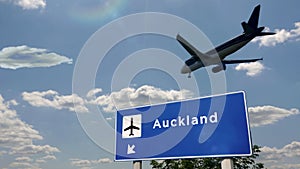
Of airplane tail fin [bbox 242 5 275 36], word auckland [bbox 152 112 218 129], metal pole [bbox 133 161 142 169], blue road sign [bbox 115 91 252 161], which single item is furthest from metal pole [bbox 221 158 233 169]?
airplane tail fin [bbox 242 5 275 36]

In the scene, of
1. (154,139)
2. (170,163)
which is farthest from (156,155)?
(170,163)

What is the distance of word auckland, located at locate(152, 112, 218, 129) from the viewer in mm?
5717

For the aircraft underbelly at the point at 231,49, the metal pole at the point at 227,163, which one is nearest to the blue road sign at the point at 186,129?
the metal pole at the point at 227,163

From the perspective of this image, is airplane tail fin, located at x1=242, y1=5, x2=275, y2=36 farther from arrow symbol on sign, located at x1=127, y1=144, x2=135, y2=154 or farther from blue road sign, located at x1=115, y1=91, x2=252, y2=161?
arrow symbol on sign, located at x1=127, y1=144, x2=135, y2=154

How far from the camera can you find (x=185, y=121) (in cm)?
610

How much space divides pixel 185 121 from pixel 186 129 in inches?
7.1

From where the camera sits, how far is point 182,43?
63.4ft

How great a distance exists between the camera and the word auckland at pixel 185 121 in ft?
18.8

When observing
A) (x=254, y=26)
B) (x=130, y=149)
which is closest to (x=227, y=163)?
(x=130, y=149)

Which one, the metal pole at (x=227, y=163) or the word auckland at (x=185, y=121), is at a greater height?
the word auckland at (x=185, y=121)

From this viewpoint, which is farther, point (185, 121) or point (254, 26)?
point (254, 26)

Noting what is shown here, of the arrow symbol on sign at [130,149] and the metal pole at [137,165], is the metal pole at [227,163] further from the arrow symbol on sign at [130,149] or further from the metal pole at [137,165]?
the arrow symbol on sign at [130,149]

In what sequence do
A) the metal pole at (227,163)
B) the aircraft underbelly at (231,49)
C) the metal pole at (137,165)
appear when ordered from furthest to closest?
the aircraft underbelly at (231,49) → the metal pole at (137,165) → the metal pole at (227,163)

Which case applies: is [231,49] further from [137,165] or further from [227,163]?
[227,163]
